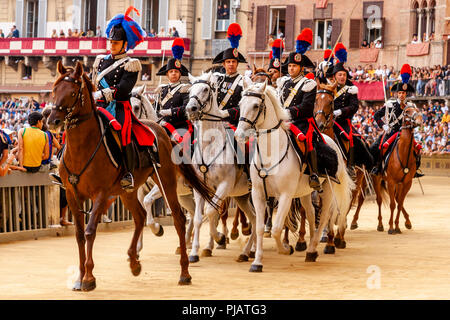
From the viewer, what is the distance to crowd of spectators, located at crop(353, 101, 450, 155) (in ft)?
115

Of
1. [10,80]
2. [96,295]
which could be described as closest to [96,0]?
[10,80]

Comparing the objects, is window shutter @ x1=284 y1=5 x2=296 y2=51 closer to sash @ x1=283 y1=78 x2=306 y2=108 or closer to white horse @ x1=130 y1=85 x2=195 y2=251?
white horse @ x1=130 y1=85 x2=195 y2=251

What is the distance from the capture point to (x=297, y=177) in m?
11.7

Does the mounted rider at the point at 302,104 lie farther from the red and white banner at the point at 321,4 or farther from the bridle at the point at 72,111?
the red and white banner at the point at 321,4

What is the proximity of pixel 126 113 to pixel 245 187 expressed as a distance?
2.85 m

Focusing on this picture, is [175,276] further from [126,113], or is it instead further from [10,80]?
[10,80]

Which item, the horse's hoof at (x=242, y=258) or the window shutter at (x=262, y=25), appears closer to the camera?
the horse's hoof at (x=242, y=258)

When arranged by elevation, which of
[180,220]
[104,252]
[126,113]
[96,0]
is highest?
[96,0]

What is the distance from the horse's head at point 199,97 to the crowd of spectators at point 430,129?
876 inches

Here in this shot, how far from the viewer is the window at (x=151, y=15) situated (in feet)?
167

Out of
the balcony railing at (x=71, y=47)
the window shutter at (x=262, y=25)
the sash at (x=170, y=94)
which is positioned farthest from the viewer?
the balcony railing at (x=71, y=47)

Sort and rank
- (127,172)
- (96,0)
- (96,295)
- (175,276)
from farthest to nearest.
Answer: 1. (96,0)
2. (175,276)
3. (127,172)
4. (96,295)

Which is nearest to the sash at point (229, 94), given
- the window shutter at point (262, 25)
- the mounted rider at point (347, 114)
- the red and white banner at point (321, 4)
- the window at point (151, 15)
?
the mounted rider at point (347, 114)

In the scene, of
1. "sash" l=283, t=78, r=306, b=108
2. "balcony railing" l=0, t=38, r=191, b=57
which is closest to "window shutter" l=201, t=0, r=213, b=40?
"balcony railing" l=0, t=38, r=191, b=57
